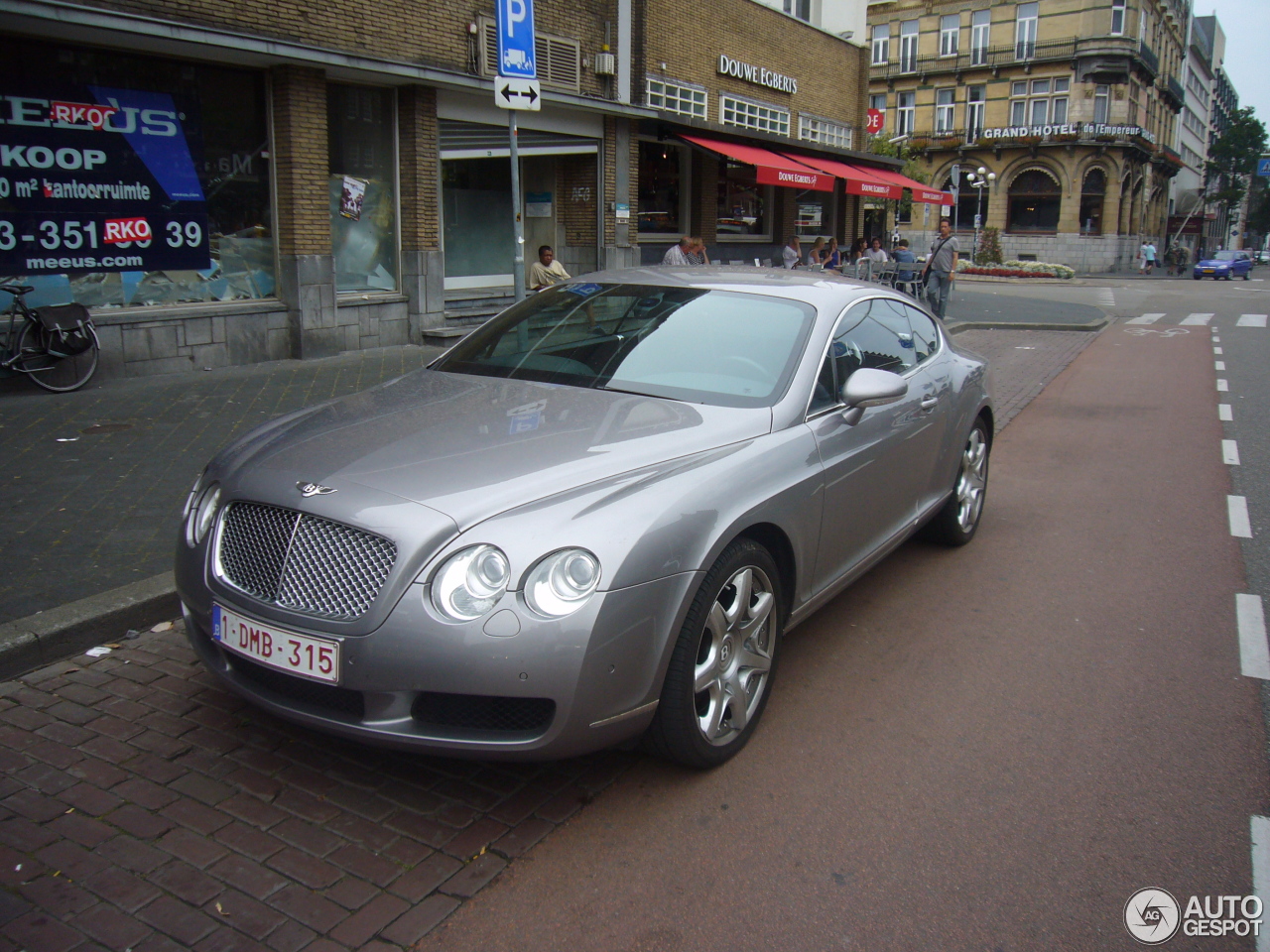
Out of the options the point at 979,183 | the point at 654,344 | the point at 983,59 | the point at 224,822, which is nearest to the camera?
the point at 224,822

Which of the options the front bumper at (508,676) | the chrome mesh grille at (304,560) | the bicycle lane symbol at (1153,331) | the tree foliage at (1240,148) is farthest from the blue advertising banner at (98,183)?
the tree foliage at (1240,148)

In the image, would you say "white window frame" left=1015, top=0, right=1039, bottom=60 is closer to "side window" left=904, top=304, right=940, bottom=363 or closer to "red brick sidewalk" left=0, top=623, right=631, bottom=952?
"side window" left=904, top=304, right=940, bottom=363

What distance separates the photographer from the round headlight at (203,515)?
340 cm

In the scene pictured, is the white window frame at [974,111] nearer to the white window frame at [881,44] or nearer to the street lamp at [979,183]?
the street lamp at [979,183]

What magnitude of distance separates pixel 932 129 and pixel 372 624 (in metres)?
66.5

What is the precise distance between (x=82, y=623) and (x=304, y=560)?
1.79 m

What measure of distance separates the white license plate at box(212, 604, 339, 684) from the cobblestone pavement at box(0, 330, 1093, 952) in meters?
0.47

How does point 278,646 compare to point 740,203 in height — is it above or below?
below

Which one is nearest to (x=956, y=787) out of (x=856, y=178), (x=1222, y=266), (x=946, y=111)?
(x=856, y=178)

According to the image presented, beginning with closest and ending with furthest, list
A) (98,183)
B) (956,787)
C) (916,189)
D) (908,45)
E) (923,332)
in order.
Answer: (956,787) < (923,332) < (98,183) < (916,189) < (908,45)

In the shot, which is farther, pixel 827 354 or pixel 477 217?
pixel 477 217

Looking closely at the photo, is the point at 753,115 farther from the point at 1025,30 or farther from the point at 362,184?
the point at 1025,30

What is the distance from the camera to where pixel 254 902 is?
268 centimetres

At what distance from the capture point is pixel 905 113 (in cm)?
6381
